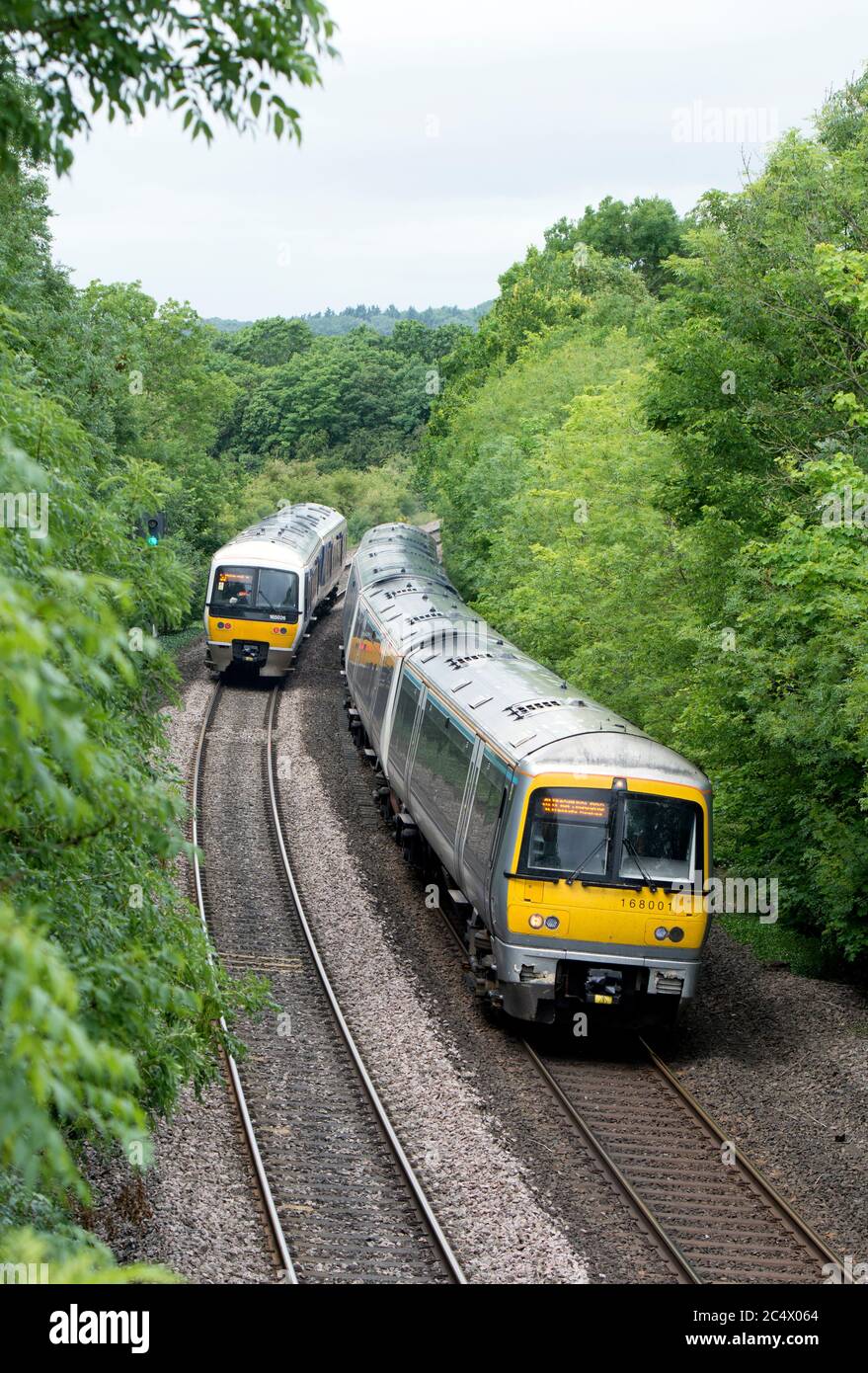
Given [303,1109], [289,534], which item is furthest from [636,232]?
[303,1109]

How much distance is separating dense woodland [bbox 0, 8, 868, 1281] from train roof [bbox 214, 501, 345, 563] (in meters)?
3.80

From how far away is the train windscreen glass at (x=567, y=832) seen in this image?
12.9m

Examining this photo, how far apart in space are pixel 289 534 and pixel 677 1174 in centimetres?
2470

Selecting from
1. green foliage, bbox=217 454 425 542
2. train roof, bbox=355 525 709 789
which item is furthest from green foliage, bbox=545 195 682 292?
train roof, bbox=355 525 709 789

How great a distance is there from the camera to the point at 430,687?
1778 cm

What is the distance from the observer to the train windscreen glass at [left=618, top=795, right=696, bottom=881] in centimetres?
1297

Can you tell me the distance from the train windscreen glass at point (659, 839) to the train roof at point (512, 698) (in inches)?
10.7

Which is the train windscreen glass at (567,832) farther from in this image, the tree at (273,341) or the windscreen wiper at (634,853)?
the tree at (273,341)

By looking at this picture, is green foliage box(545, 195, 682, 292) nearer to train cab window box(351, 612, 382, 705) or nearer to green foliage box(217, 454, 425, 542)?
green foliage box(217, 454, 425, 542)

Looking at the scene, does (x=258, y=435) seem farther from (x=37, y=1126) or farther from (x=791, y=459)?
(x=37, y=1126)

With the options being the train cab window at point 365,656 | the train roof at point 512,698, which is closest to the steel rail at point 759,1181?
the train roof at point 512,698

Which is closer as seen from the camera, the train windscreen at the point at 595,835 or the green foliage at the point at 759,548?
the train windscreen at the point at 595,835

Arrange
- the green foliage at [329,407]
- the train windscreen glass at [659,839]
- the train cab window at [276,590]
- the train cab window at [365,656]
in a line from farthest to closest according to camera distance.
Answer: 1. the green foliage at [329,407]
2. the train cab window at [276,590]
3. the train cab window at [365,656]
4. the train windscreen glass at [659,839]

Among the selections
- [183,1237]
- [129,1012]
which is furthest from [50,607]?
[183,1237]
